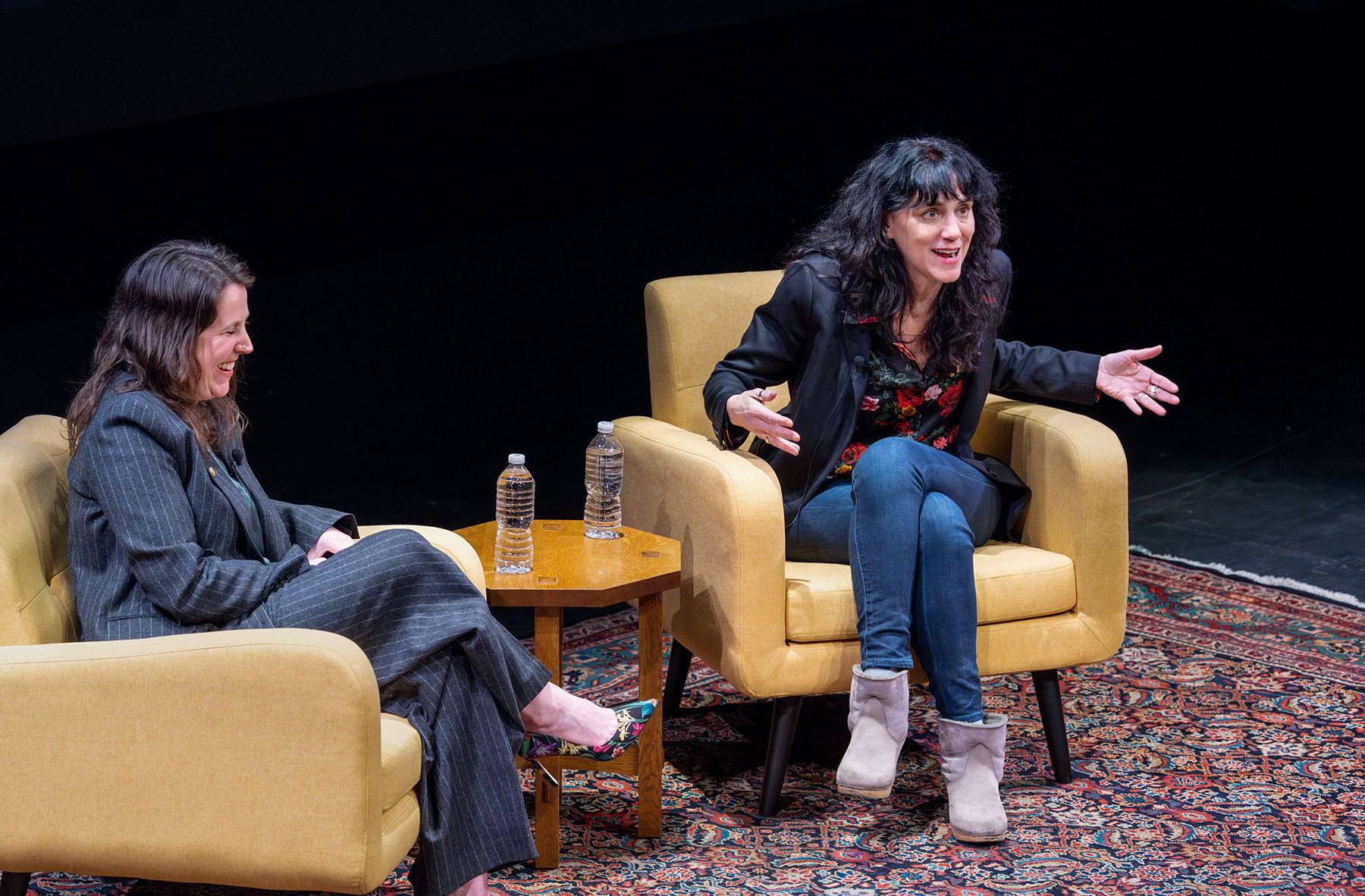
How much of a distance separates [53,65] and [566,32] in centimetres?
166

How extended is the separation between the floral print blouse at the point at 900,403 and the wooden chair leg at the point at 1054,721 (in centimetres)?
54

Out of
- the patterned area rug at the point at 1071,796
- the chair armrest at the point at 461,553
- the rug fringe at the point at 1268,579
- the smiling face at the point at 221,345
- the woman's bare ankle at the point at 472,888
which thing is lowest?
the patterned area rug at the point at 1071,796

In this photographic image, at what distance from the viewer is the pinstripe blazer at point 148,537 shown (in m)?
2.31

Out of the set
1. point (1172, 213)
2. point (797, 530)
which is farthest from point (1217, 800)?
point (1172, 213)

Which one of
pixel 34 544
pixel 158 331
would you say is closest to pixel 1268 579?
pixel 158 331

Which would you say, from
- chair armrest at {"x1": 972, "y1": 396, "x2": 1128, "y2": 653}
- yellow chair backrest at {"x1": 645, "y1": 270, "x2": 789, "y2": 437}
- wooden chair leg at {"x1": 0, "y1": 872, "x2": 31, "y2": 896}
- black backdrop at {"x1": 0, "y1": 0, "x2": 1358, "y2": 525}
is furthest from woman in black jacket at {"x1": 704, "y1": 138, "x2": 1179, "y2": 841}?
black backdrop at {"x1": 0, "y1": 0, "x2": 1358, "y2": 525}

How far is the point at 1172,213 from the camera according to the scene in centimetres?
760

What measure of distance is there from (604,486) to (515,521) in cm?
37

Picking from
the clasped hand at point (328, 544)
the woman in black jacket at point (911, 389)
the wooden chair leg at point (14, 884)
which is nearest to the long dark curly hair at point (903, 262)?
the woman in black jacket at point (911, 389)

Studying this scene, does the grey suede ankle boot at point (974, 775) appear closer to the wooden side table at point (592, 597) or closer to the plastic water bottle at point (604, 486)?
the wooden side table at point (592, 597)

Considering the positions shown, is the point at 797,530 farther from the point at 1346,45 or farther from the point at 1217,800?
the point at 1346,45

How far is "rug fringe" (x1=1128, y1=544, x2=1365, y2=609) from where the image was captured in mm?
4273

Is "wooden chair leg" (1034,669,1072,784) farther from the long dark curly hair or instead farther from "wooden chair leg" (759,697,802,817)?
the long dark curly hair

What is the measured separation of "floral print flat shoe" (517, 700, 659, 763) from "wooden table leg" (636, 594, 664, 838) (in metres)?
0.10
